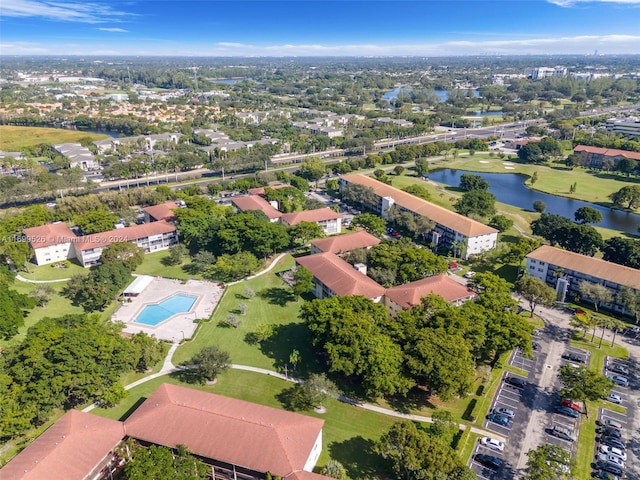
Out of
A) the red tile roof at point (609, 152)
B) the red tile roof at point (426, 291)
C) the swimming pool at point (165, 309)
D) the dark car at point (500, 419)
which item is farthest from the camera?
the red tile roof at point (609, 152)

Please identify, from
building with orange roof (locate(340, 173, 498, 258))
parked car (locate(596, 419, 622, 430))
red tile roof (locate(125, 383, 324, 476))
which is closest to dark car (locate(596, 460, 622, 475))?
parked car (locate(596, 419, 622, 430))

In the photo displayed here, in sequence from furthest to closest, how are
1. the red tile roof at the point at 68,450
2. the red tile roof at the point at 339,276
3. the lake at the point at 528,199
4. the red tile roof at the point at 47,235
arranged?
the lake at the point at 528,199
the red tile roof at the point at 47,235
the red tile roof at the point at 339,276
the red tile roof at the point at 68,450

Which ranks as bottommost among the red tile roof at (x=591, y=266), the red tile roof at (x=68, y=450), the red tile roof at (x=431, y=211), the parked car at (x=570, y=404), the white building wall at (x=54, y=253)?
the parked car at (x=570, y=404)

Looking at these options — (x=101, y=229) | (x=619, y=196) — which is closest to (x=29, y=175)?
(x=101, y=229)

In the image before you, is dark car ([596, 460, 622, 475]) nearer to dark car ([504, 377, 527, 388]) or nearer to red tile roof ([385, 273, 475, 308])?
dark car ([504, 377, 527, 388])

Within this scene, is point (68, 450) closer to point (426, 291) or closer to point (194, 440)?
point (194, 440)

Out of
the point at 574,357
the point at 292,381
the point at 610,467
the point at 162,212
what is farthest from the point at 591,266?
the point at 162,212

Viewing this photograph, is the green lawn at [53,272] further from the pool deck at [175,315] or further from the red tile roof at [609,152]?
the red tile roof at [609,152]

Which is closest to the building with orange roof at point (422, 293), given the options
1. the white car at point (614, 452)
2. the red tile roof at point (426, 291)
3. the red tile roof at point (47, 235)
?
the red tile roof at point (426, 291)
